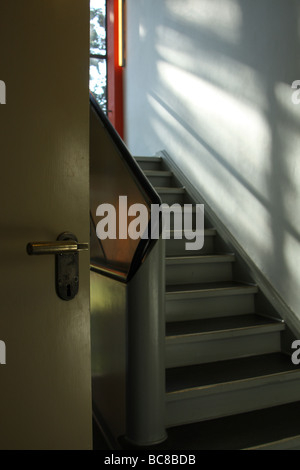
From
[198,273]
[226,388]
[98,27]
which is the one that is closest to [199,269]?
[198,273]

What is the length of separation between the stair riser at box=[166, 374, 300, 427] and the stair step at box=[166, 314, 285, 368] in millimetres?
308

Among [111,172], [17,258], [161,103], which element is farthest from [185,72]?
[17,258]

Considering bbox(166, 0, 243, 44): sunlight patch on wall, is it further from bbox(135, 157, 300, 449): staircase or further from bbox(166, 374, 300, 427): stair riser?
bbox(166, 374, 300, 427): stair riser

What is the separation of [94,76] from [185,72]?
104 inches

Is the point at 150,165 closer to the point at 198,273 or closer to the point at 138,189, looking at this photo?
the point at 198,273

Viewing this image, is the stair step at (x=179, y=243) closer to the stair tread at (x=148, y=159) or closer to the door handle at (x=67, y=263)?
the stair tread at (x=148, y=159)

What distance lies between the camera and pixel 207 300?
2.71 meters

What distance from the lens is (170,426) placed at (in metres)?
2.00

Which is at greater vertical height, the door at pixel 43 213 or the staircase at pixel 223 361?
the door at pixel 43 213

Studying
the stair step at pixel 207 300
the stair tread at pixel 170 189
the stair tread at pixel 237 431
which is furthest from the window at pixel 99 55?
the stair tread at pixel 237 431

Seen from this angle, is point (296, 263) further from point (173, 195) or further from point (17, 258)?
point (17, 258)

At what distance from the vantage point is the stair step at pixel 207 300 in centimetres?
262

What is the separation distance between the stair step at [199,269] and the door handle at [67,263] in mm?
1937

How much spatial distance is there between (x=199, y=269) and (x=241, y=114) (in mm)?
1195
